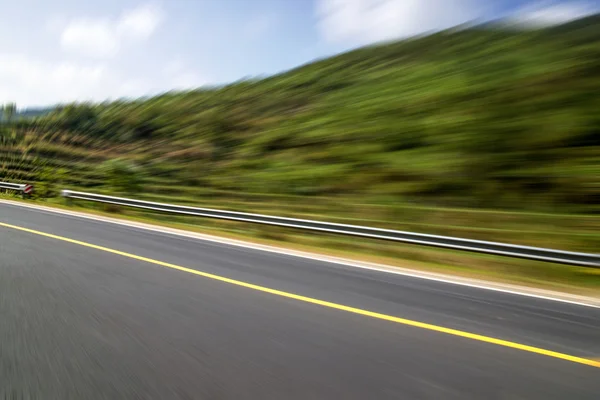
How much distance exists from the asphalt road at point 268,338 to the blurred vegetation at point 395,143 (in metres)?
5.83

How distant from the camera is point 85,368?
3387 mm

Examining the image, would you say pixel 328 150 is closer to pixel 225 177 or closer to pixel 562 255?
pixel 225 177

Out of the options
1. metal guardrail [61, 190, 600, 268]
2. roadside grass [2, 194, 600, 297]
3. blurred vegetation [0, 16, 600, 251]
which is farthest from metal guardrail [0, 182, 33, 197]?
roadside grass [2, 194, 600, 297]

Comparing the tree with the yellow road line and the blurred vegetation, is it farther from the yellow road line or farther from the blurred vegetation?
the yellow road line

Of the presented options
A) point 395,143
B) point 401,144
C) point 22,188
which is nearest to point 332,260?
point 401,144

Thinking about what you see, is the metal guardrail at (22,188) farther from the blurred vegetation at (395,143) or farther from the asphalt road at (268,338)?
the asphalt road at (268,338)

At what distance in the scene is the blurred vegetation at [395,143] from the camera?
1152cm

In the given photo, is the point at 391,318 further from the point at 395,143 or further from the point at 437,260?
the point at 395,143

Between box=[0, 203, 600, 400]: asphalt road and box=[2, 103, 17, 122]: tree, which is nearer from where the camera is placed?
box=[0, 203, 600, 400]: asphalt road

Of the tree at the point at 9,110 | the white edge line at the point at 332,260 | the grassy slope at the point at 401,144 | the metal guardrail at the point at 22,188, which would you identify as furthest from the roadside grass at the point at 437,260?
the tree at the point at 9,110

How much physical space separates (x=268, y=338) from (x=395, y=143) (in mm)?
13771

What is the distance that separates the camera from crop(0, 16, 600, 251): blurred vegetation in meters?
11.5

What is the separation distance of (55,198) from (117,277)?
1938cm

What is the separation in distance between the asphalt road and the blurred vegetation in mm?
5827
